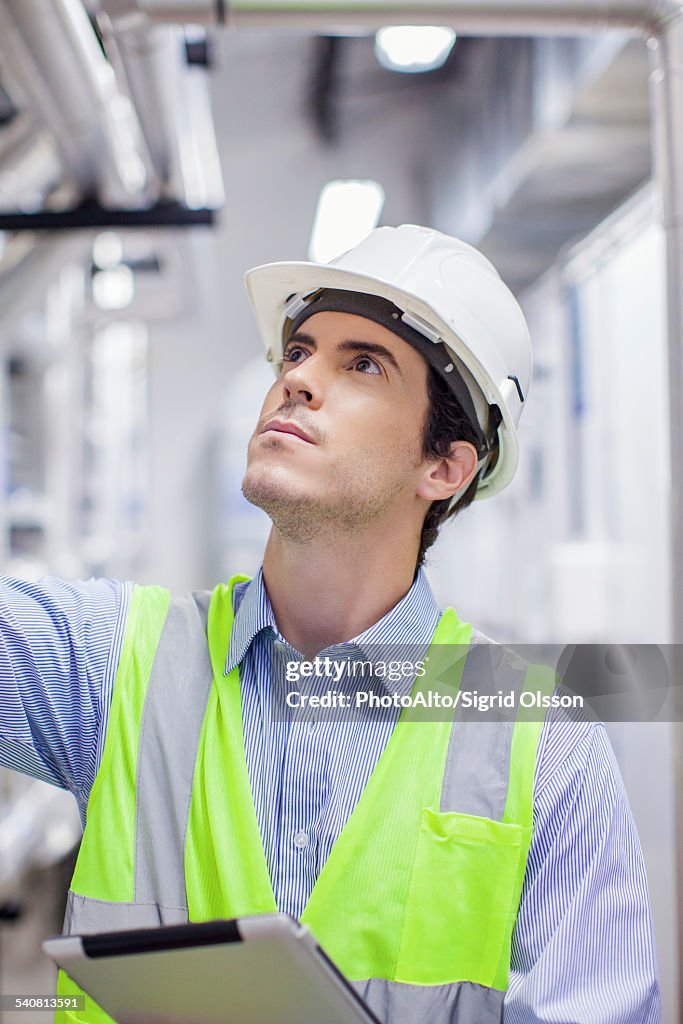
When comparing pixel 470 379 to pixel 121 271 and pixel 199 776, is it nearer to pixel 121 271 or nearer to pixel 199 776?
pixel 199 776

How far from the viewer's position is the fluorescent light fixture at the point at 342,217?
11.1ft

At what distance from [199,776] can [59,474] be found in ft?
10.9

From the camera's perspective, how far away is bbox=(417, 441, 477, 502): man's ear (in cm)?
165

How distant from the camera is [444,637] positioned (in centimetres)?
153

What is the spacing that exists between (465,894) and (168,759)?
445 mm

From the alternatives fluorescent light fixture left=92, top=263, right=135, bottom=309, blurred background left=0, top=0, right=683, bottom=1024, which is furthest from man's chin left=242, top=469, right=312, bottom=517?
fluorescent light fixture left=92, top=263, right=135, bottom=309

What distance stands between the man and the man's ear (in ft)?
0.09

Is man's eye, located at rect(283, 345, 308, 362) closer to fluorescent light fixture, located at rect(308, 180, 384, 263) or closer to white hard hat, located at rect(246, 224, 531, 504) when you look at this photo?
white hard hat, located at rect(246, 224, 531, 504)

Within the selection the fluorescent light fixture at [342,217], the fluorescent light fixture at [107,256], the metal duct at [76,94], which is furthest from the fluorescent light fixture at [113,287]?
the metal duct at [76,94]

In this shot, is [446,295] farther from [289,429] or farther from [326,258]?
[326,258]

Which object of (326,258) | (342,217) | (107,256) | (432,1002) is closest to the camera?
(432,1002)

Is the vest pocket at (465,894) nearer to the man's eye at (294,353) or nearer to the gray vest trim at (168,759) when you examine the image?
the gray vest trim at (168,759)

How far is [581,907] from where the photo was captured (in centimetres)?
127

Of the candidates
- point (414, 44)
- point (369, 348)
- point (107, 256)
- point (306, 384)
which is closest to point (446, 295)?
point (369, 348)
